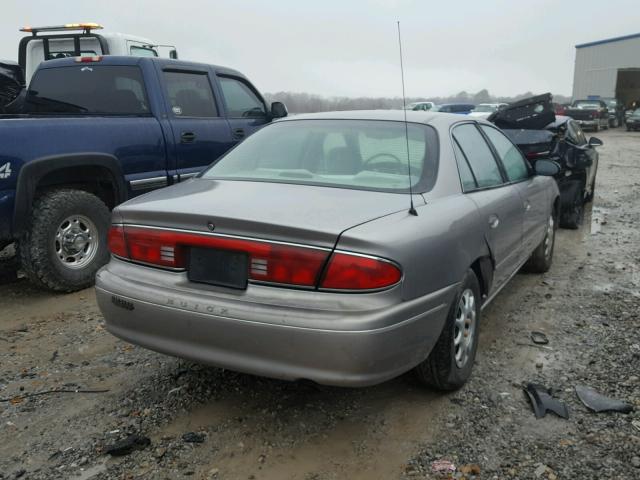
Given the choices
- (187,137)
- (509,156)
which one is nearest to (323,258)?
(509,156)

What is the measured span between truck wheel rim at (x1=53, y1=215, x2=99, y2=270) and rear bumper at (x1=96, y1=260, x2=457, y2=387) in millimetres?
2397

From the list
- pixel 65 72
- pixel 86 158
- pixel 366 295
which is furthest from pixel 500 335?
pixel 65 72

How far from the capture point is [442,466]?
8.66ft

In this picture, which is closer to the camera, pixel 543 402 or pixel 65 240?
pixel 543 402

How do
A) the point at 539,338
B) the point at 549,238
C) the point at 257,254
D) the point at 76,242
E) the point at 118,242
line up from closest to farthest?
the point at 257,254
the point at 118,242
the point at 539,338
the point at 76,242
the point at 549,238

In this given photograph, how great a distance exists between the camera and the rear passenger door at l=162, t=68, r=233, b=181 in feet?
19.0

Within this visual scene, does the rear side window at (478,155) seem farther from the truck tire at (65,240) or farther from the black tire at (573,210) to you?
the black tire at (573,210)

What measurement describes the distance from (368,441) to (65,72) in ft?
16.7

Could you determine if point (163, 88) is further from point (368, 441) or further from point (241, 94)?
point (368, 441)

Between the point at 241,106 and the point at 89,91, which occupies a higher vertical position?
the point at 89,91

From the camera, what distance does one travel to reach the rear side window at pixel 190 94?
596 cm

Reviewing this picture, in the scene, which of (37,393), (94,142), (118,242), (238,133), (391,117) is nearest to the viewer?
(118,242)

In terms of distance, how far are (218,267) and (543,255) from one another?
3941mm

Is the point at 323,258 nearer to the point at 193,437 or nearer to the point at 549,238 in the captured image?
the point at 193,437
